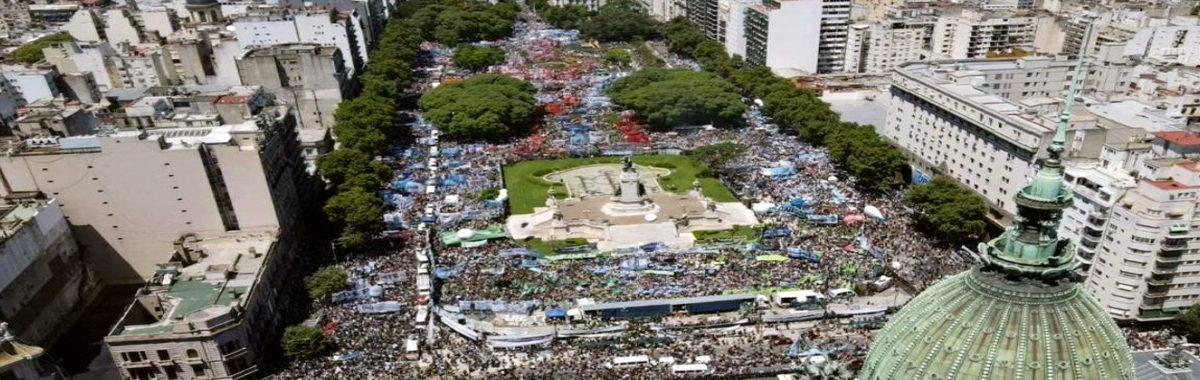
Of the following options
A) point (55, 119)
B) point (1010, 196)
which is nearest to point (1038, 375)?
point (1010, 196)

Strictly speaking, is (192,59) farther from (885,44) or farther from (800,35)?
(885,44)

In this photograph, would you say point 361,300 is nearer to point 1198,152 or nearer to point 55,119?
point 55,119

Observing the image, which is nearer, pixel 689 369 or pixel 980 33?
pixel 689 369

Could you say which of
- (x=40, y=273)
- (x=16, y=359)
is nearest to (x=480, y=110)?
(x=40, y=273)

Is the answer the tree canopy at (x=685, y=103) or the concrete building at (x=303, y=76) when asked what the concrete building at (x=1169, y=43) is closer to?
the tree canopy at (x=685, y=103)

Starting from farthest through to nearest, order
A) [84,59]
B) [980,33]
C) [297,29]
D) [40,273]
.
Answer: [980,33], [297,29], [84,59], [40,273]

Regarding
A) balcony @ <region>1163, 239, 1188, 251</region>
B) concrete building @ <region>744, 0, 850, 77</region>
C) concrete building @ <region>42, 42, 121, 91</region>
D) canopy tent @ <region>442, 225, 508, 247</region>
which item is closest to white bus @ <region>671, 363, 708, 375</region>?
canopy tent @ <region>442, 225, 508, 247</region>

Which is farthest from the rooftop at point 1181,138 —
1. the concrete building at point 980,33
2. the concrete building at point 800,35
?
the concrete building at point 800,35
